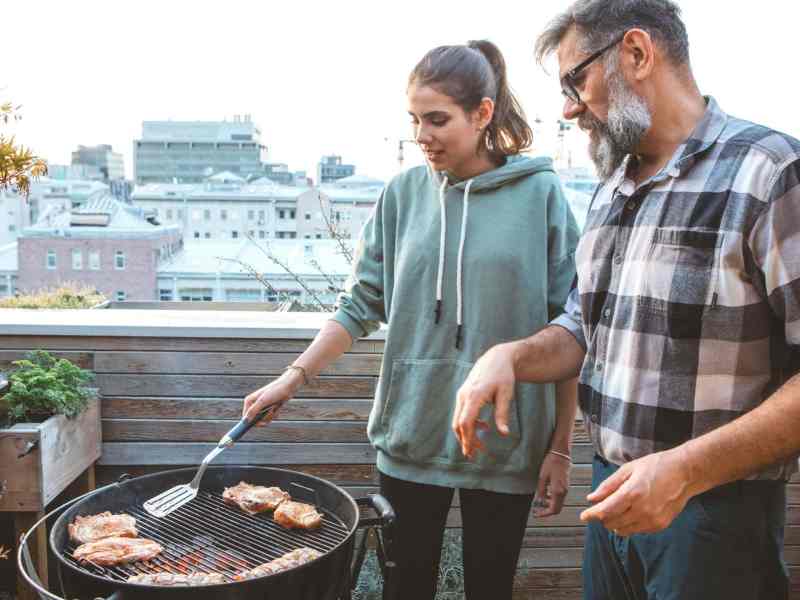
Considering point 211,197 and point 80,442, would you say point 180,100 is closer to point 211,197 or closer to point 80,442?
point 211,197

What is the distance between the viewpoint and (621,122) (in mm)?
1231

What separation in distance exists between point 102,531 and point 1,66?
198 centimetres

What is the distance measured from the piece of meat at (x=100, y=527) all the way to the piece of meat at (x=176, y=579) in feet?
0.57

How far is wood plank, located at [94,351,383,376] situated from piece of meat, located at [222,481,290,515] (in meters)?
0.92

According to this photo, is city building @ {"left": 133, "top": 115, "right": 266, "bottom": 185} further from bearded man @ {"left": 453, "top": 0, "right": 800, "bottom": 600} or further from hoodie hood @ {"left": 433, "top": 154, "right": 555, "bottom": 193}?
bearded man @ {"left": 453, "top": 0, "right": 800, "bottom": 600}

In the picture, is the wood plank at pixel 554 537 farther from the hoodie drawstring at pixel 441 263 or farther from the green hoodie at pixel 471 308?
the hoodie drawstring at pixel 441 263

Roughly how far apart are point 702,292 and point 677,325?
0.06 metres

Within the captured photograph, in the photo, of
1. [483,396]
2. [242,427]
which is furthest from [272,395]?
[483,396]

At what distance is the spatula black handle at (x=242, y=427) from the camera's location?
1.59 m

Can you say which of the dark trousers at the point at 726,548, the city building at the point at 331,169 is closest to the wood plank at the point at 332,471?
the dark trousers at the point at 726,548

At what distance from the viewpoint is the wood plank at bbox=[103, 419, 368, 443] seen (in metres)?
2.70

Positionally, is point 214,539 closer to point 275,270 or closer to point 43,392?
point 43,392

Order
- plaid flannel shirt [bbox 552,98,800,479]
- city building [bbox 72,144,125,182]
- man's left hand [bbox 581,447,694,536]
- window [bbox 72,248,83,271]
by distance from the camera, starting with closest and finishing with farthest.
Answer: man's left hand [bbox 581,447,694,536] < plaid flannel shirt [bbox 552,98,800,479] < window [bbox 72,248,83,271] < city building [bbox 72,144,125,182]

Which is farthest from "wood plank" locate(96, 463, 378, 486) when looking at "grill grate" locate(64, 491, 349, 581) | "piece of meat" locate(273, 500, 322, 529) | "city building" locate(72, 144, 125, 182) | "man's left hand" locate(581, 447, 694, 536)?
"city building" locate(72, 144, 125, 182)
